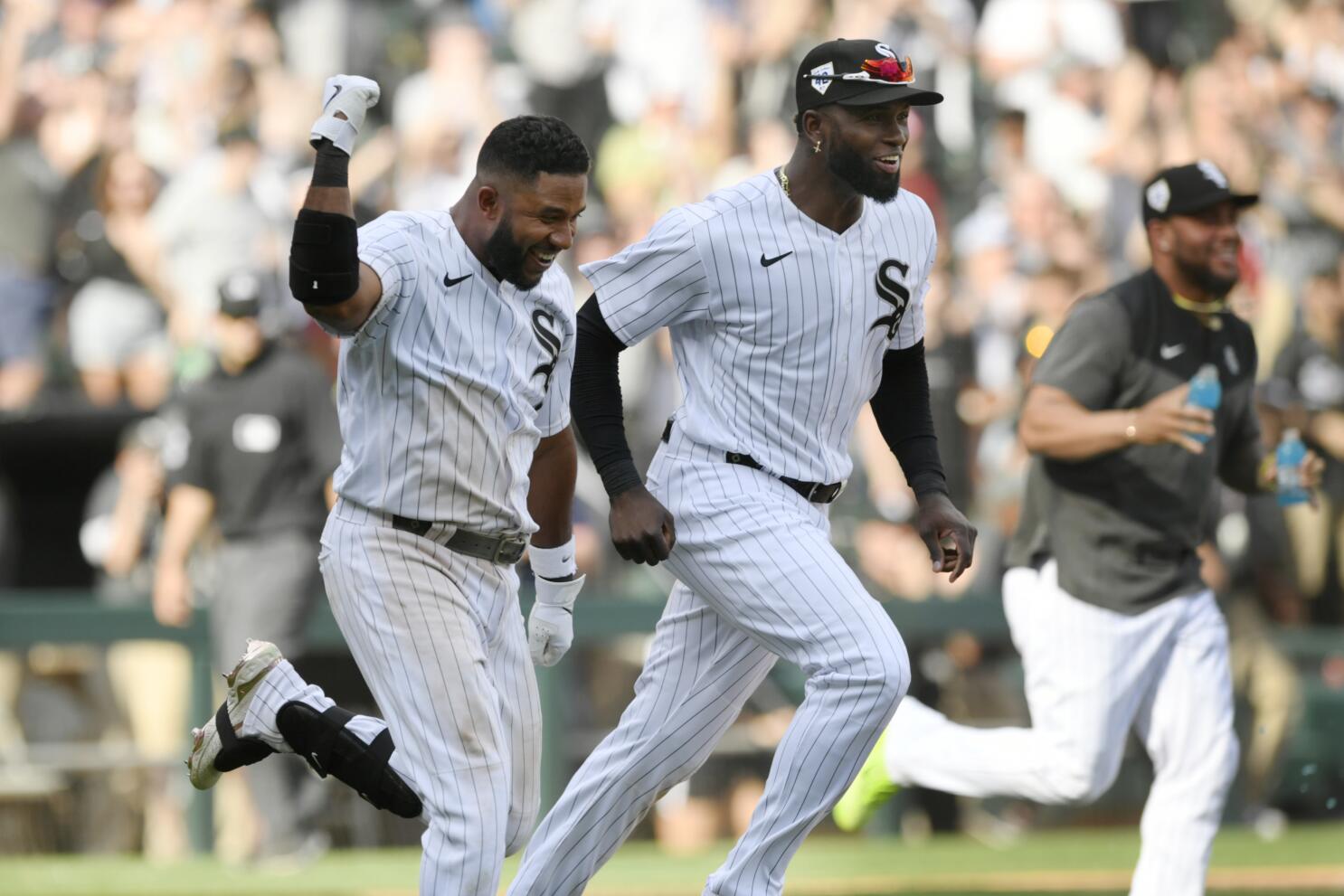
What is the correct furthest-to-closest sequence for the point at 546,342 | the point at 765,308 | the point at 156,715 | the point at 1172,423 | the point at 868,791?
the point at 156,715 < the point at 868,791 < the point at 1172,423 < the point at 765,308 < the point at 546,342

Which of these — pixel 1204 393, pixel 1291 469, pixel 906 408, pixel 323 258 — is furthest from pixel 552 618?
pixel 1291 469

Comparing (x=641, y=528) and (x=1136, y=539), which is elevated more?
(x=641, y=528)

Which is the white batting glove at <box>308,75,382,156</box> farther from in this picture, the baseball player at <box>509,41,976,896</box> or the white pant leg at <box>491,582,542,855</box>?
the white pant leg at <box>491,582,542,855</box>

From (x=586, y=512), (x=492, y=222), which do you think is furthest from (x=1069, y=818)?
(x=492, y=222)

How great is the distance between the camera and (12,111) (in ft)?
40.3

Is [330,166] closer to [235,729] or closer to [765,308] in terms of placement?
[765,308]

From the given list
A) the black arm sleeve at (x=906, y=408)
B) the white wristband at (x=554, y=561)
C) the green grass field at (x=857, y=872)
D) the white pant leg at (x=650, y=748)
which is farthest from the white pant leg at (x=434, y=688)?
the green grass field at (x=857, y=872)

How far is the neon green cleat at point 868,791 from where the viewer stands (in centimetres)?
698

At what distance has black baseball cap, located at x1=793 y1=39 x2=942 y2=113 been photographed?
5.23 m

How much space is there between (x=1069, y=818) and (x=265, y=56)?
6553mm

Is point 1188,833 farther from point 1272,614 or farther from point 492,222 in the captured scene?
point 1272,614

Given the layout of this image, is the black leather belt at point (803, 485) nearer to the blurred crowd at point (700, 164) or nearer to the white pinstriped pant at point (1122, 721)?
the white pinstriped pant at point (1122, 721)

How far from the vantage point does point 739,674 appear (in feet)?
18.1

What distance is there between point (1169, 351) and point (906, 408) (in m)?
1.17
